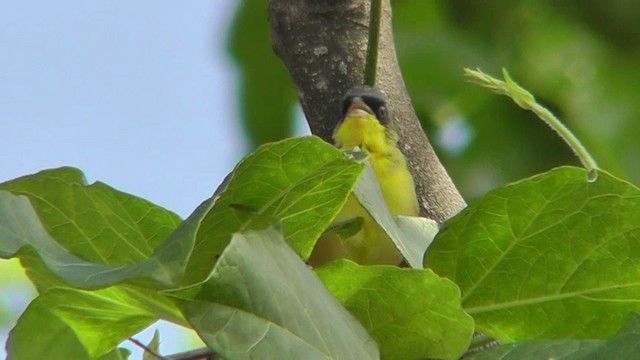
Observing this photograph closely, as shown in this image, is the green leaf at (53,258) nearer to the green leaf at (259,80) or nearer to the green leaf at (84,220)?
the green leaf at (84,220)

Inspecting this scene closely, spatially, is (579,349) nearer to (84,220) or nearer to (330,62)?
(84,220)

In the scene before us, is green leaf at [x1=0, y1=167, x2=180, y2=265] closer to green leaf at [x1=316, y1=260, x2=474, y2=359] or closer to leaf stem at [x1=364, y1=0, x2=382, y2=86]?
green leaf at [x1=316, y1=260, x2=474, y2=359]

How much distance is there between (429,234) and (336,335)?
25cm

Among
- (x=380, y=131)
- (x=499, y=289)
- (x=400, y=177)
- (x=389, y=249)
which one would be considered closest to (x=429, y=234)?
(x=499, y=289)

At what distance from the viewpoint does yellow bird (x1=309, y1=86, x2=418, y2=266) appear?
3.50 ft

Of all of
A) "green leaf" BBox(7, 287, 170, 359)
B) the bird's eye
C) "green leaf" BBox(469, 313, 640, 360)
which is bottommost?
"green leaf" BBox(469, 313, 640, 360)

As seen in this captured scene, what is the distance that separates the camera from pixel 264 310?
2.07 feet

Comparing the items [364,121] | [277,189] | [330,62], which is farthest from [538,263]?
[364,121]

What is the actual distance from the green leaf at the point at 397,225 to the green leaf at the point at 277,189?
0.07 feet

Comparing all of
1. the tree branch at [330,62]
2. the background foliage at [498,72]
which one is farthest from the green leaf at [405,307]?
the background foliage at [498,72]

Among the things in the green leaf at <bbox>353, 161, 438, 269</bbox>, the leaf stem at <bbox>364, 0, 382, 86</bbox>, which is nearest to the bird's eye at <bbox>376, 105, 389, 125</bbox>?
the leaf stem at <bbox>364, 0, 382, 86</bbox>

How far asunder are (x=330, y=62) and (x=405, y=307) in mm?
658

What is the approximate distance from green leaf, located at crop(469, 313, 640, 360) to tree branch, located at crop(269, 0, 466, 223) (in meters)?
0.63

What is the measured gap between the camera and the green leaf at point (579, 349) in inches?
25.4
